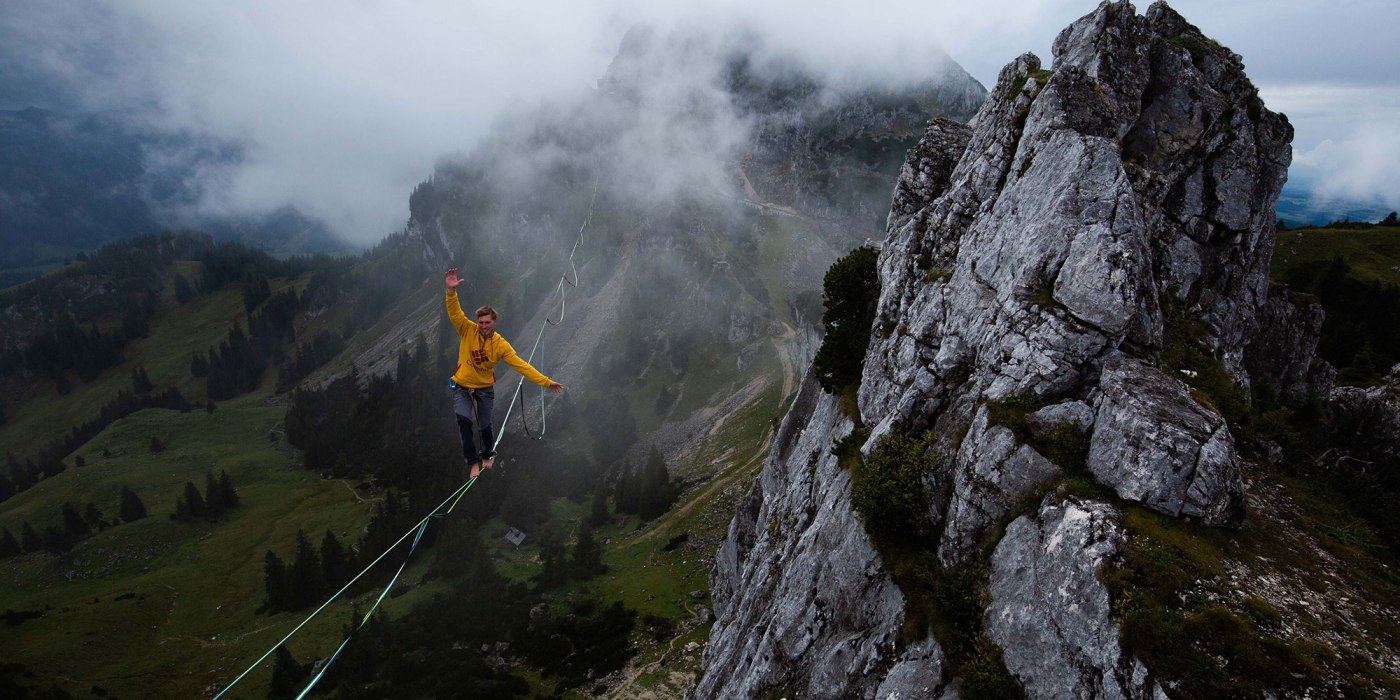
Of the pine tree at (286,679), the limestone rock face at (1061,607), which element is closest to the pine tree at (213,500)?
the pine tree at (286,679)

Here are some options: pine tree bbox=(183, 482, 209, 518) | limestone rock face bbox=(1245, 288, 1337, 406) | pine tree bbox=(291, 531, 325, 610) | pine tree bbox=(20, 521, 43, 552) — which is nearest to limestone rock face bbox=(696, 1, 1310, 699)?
limestone rock face bbox=(1245, 288, 1337, 406)

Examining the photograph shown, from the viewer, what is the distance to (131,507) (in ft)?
468

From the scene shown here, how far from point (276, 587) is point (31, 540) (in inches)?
3079

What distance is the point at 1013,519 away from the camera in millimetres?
18750

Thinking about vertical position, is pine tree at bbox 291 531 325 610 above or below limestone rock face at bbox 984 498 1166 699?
below

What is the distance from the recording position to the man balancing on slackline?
64.5ft

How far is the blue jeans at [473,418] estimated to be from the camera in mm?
20562

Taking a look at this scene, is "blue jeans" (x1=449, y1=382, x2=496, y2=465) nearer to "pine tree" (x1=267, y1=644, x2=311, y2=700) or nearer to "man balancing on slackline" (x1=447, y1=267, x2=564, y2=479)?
"man balancing on slackline" (x1=447, y1=267, x2=564, y2=479)

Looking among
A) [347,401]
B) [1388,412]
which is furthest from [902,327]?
[347,401]

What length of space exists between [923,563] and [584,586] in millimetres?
74167

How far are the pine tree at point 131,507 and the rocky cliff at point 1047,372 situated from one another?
16721 cm

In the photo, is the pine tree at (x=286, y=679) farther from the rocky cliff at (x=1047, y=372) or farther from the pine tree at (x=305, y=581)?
the rocky cliff at (x=1047, y=372)

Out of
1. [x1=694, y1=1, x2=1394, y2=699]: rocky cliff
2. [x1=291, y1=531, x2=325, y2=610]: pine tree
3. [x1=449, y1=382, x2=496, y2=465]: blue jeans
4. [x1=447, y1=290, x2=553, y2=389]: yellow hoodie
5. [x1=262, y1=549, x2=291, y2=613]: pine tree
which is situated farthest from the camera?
[x1=262, y1=549, x2=291, y2=613]: pine tree

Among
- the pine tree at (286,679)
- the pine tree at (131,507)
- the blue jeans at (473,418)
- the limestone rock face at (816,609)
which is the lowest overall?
the pine tree at (286,679)
